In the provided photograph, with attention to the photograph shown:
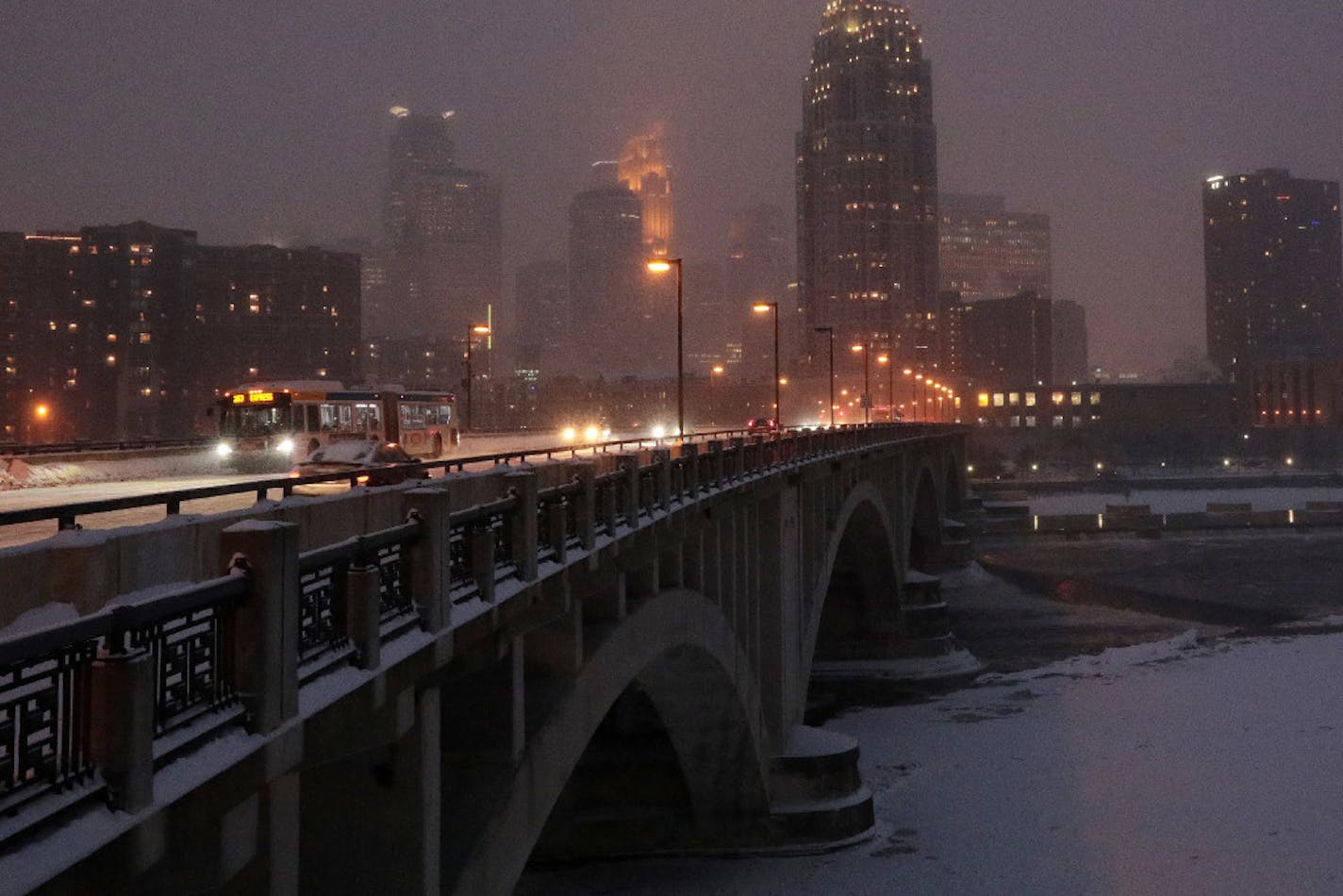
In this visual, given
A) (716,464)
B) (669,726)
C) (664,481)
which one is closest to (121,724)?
(664,481)

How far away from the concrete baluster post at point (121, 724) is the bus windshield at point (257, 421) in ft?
120

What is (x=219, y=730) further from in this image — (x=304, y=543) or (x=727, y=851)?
(x=727, y=851)

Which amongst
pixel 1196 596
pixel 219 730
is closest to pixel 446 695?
pixel 219 730

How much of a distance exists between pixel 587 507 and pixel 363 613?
21.0ft

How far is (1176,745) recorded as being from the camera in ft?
125

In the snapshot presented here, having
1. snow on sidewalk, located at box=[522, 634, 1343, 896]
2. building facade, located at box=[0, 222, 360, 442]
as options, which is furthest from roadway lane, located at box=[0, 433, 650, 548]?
building facade, located at box=[0, 222, 360, 442]

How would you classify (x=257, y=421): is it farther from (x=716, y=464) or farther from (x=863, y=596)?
(x=863, y=596)

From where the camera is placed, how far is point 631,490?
16625 millimetres

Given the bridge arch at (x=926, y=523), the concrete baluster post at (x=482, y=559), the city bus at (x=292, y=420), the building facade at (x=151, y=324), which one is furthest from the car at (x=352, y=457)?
the building facade at (x=151, y=324)

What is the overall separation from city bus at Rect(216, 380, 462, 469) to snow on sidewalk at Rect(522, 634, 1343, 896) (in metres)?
17.5

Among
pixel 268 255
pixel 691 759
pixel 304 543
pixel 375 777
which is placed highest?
pixel 268 255

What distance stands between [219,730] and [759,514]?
76.3ft

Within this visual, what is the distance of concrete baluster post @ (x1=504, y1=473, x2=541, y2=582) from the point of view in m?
11.7

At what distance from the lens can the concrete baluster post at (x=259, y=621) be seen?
633cm
